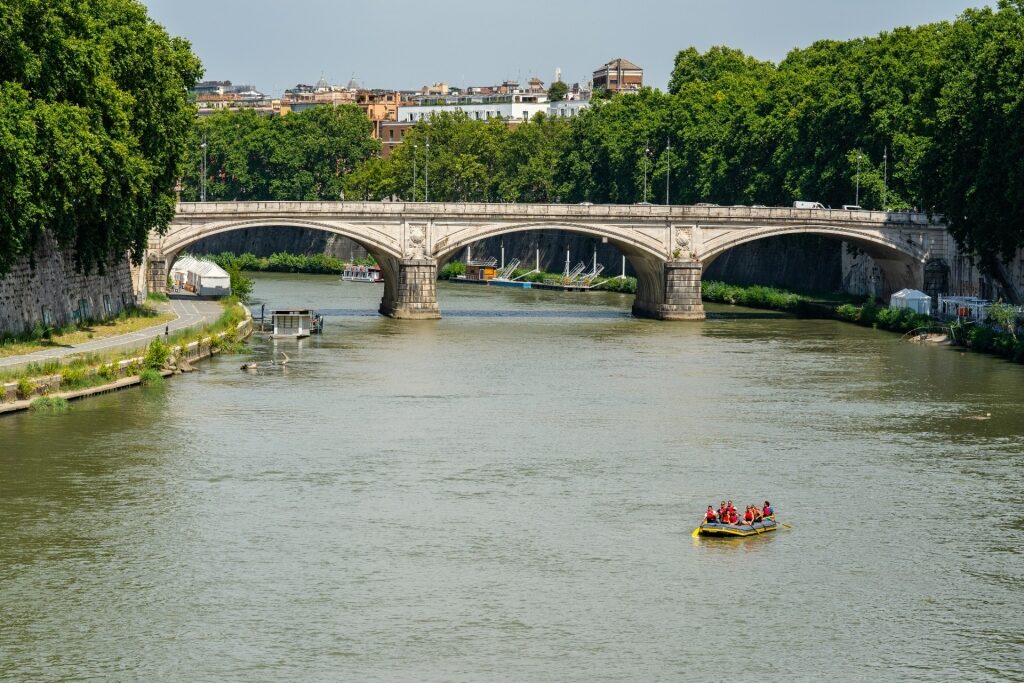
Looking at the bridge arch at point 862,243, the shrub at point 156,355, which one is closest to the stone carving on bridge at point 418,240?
the bridge arch at point 862,243

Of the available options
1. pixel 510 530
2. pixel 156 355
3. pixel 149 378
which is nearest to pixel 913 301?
pixel 156 355

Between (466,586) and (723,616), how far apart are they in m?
5.22

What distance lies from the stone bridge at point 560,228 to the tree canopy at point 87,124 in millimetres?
11619

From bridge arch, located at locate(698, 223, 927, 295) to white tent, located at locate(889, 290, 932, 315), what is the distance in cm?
421

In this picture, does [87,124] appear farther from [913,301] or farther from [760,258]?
[760,258]

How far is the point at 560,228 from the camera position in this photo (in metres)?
100

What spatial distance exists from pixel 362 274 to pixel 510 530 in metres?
109

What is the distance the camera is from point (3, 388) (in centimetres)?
5406

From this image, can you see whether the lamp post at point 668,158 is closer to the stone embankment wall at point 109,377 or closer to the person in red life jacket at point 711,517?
the stone embankment wall at point 109,377

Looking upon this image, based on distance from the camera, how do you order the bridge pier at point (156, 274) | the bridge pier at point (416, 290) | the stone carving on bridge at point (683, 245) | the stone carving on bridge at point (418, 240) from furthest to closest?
the stone carving on bridge at point (683, 245)
the stone carving on bridge at point (418, 240)
the bridge pier at point (416, 290)
the bridge pier at point (156, 274)

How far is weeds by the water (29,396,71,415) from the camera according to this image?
5525 cm

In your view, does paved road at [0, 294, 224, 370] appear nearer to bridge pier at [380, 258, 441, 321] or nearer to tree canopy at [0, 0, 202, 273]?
tree canopy at [0, 0, 202, 273]

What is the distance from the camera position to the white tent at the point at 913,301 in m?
93.6

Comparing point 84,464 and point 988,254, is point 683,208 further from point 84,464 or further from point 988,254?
point 84,464
